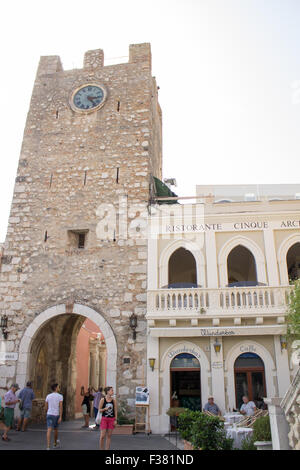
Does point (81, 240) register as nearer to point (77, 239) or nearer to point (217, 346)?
point (77, 239)

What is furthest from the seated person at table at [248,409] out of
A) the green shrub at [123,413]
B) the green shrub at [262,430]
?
the green shrub at [123,413]

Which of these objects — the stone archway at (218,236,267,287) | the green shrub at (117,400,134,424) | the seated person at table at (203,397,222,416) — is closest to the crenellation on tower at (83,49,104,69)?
the stone archway at (218,236,267,287)

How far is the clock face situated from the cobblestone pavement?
11.9m

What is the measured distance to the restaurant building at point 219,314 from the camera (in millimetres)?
12617

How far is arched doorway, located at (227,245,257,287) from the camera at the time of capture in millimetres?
15711

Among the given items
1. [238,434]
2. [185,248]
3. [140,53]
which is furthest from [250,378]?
[140,53]

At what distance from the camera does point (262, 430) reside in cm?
805

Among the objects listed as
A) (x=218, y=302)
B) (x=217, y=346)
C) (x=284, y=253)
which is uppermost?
(x=284, y=253)

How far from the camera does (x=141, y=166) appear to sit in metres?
15.6

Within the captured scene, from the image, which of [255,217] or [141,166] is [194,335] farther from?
[141,166]

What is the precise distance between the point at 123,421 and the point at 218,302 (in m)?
4.55

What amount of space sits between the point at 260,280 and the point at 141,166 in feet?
19.7

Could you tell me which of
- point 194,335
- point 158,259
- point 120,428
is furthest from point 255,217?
point 120,428

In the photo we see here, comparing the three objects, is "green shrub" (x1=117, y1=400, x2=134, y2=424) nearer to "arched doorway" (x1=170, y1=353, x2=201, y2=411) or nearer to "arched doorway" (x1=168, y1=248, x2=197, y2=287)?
"arched doorway" (x1=170, y1=353, x2=201, y2=411)
